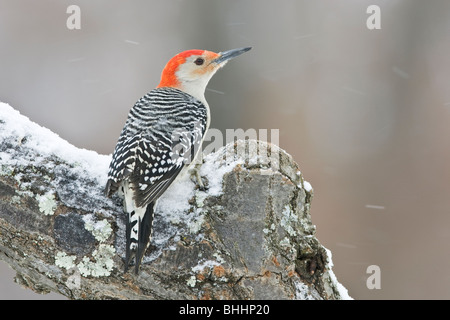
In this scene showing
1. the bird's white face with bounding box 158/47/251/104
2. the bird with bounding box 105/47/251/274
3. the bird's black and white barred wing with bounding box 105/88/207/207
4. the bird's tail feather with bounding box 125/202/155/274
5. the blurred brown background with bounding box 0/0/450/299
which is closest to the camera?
the bird's tail feather with bounding box 125/202/155/274

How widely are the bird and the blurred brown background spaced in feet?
5.43

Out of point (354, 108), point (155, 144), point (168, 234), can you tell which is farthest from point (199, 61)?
point (354, 108)

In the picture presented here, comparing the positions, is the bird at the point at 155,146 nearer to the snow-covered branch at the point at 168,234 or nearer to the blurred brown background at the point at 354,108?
the snow-covered branch at the point at 168,234

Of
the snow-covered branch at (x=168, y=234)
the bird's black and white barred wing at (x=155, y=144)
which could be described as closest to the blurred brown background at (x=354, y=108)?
the bird's black and white barred wing at (x=155, y=144)

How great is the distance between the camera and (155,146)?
324cm

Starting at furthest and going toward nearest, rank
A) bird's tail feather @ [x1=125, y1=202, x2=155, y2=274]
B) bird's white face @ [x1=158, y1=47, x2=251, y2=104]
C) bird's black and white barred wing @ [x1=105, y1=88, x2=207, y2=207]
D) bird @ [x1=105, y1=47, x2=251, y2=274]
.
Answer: bird's white face @ [x1=158, y1=47, x2=251, y2=104]
bird's black and white barred wing @ [x1=105, y1=88, x2=207, y2=207]
bird @ [x1=105, y1=47, x2=251, y2=274]
bird's tail feather @ [x1=125, y1=202, x2=155, y2=274]

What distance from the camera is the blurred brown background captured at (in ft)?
19.3

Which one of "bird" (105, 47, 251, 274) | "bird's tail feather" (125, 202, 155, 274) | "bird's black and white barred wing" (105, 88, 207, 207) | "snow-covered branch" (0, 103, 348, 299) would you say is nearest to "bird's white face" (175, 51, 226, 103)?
"bird" (105, 47, 251, 274)

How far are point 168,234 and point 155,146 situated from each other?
2.12ft

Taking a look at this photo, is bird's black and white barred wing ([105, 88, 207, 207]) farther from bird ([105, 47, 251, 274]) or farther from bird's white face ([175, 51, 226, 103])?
bird's white face ([175, 51, 226, 103])

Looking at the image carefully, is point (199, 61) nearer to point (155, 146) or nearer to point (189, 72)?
point (189, 72)

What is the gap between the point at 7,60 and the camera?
815 cm

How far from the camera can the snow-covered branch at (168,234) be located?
9.08 feet
